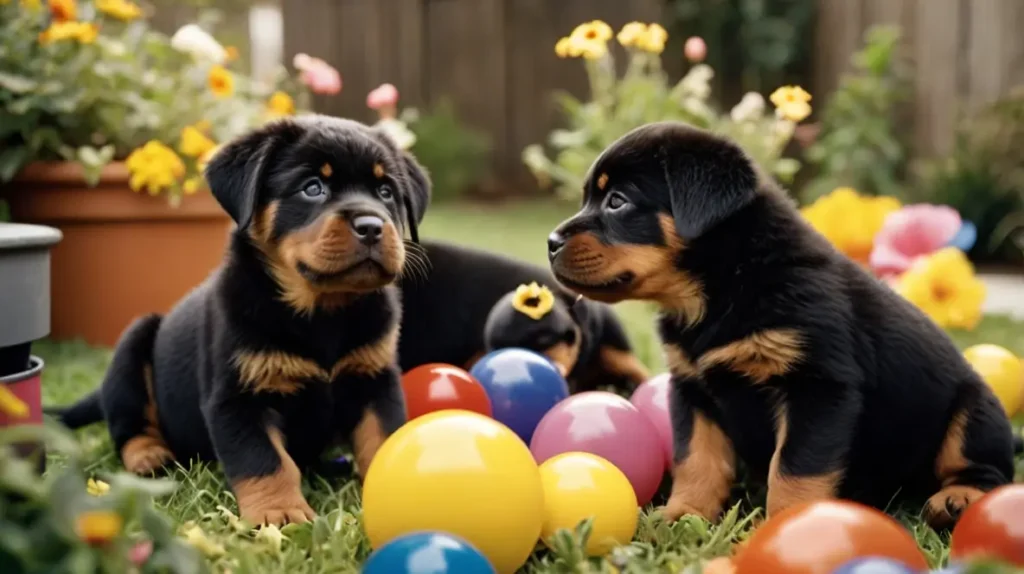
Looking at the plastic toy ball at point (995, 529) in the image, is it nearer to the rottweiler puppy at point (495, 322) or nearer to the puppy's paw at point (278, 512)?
the puppy's paw at point (278, 512)

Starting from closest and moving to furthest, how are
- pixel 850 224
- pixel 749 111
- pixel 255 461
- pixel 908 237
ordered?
1. pixel 255 461
2. pixel 908 237
3. pixel 850 224
4. pixel 749 111

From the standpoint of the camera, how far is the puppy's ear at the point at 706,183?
2.50 meters

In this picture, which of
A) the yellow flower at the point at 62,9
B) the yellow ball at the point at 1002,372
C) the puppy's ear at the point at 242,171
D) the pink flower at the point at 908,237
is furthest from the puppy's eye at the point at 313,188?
the pink flower at the point at 908,237

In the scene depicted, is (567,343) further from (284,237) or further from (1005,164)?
(1005,164)

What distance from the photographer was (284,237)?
2693 millimetres

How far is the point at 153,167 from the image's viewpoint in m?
4.73

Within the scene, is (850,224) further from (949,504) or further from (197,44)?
(197,44)

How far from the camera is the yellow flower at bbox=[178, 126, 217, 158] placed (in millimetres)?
4844

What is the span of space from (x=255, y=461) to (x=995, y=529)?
5.33 ft

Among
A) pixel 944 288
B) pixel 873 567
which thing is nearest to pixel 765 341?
pixel 873 567

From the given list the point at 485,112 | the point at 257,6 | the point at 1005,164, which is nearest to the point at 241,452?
the point at 1005,164

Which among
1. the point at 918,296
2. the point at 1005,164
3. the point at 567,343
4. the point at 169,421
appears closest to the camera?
the point at 169,421

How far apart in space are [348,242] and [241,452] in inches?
22.8

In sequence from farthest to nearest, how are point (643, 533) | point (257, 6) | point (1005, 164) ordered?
point (257, 6), point (1005, 164), point (643, 533)
